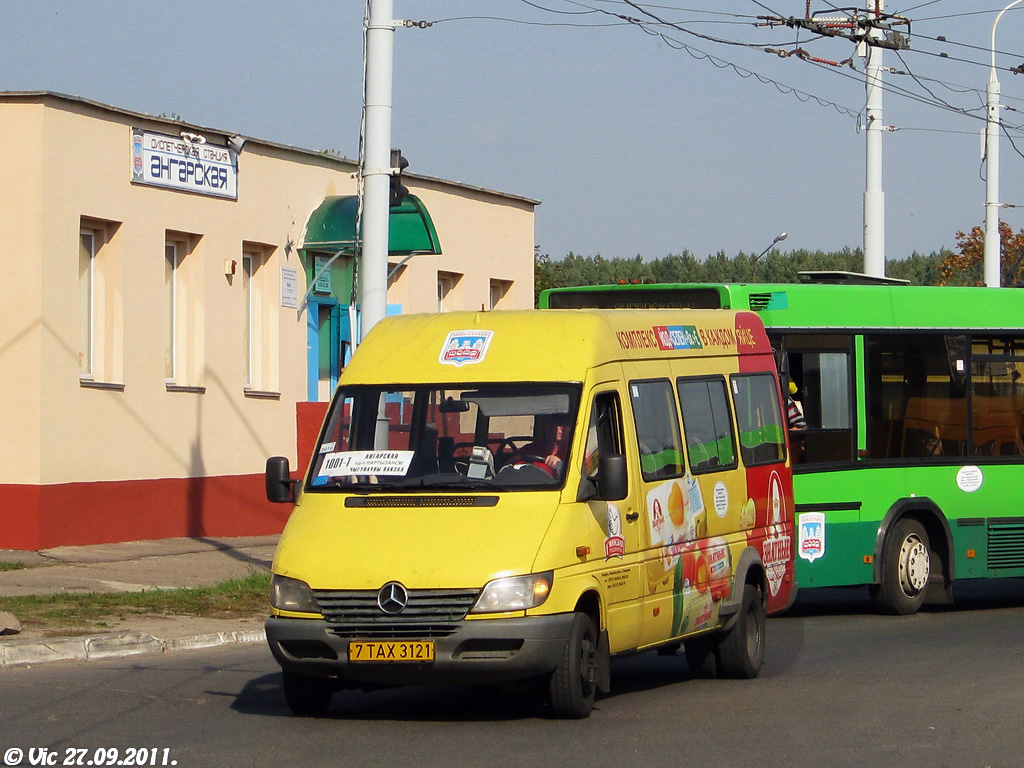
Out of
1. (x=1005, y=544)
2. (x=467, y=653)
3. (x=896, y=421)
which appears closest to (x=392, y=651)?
(x=467, y=653)

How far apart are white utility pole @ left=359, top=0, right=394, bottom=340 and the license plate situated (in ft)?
19.8

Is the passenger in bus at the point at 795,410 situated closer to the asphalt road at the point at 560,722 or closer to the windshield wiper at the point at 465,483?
the asphalt road at the point at 560,722

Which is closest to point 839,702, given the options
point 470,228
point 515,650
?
point 515,650

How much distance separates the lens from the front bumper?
8297mm

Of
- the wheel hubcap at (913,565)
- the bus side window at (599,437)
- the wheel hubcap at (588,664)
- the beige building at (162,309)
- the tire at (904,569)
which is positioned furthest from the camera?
the beige building at (162,309)

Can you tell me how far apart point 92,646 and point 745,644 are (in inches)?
180

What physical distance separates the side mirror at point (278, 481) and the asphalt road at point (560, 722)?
3.95 feet

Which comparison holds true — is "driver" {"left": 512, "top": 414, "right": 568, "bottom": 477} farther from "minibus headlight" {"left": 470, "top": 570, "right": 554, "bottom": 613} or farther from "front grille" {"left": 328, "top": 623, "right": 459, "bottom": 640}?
"front grille" {"left": 328, "top": 623, "right": 459, "bottom": 640}

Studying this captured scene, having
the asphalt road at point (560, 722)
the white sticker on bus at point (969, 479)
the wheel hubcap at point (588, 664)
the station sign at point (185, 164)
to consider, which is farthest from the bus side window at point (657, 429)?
the station sign at point (185, 164)

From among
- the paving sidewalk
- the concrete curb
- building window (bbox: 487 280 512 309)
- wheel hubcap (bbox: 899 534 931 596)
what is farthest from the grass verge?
building window (bbox: 487 280 512 309)

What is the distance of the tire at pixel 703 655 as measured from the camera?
10.8 m

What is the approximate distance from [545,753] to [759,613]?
3627 millimetres

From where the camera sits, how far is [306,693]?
900 centimetres

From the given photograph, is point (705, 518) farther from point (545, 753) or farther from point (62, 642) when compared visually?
point (62, 642)
